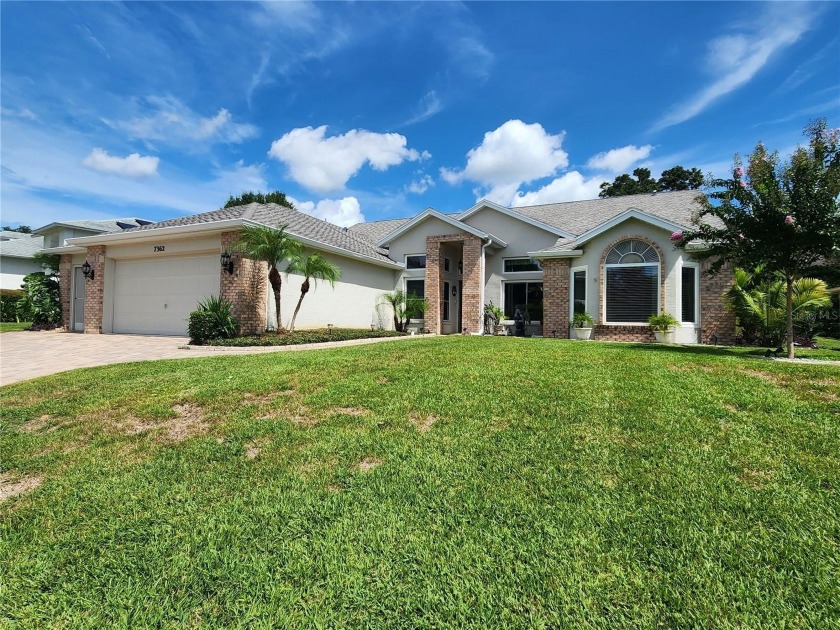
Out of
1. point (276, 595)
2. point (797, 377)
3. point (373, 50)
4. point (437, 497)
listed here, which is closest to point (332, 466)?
point (437, 497)

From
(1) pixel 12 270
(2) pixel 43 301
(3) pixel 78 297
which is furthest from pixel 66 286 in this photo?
(1) pixel 12 270

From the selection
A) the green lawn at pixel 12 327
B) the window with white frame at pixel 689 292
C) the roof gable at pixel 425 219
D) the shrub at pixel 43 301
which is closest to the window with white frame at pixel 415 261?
the roof gable at pixel 425 219

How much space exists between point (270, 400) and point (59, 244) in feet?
82.4

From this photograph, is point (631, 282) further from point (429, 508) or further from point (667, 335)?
point (429, 508)

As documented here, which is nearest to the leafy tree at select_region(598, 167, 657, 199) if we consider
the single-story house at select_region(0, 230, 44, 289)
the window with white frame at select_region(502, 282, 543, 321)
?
the window with white frame at select_region(502, 282, 543, 321)

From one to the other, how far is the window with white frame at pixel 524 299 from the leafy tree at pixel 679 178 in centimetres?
3348

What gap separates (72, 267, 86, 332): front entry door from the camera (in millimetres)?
18109

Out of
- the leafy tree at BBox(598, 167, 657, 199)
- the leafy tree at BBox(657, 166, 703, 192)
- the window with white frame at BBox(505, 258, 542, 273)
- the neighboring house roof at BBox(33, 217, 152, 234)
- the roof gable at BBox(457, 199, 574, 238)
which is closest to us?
the roof gable at BBox(457, 199, 574, 238)

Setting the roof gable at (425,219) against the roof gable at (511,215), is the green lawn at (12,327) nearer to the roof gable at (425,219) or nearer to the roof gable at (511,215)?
the roof gable at (425,219)

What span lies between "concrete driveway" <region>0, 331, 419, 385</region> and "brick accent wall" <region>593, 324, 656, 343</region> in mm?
10581

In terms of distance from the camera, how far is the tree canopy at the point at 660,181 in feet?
138

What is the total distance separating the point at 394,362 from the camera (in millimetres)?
7105

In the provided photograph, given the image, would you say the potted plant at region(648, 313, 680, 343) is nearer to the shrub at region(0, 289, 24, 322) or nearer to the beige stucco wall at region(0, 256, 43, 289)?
the shrub at region(0, 289, 24, 322)

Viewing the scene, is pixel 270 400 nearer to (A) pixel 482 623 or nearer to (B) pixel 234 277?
(A) pixel 482 623
